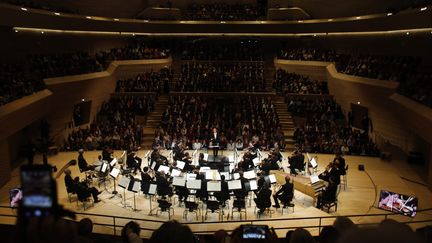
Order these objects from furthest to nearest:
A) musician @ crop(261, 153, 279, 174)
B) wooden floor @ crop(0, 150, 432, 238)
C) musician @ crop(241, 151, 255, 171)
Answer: musician @ crop(241, 151, 255, 171) → musician @ crop(261, 153, 279, 174) → wooden floor @ crop(0, 150, 432, 238)

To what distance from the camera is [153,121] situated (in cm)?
2733

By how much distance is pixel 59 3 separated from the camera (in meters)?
28.1

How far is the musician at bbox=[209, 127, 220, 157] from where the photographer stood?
2152 cm

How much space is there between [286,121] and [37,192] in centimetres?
2589

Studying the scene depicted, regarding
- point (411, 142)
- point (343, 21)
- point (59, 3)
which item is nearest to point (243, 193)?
point (411, 142)

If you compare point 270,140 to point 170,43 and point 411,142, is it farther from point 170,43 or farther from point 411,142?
point 170,43

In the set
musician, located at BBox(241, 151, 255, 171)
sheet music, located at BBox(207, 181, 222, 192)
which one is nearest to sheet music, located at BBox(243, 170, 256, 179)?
sheet music, located at BBox(207, 181, 222, 192)

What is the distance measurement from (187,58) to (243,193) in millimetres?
22637

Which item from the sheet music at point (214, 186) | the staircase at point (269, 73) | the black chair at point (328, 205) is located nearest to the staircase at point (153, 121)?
the staircase at point (269, 73)

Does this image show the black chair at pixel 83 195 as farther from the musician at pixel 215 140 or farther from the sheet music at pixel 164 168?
the musician at pixel 215 140

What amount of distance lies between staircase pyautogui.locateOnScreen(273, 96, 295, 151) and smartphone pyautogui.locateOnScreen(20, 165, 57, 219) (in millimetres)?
22739

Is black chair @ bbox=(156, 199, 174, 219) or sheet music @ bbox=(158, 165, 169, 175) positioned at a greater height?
sheet music @ bbox=(158, 165, 169, 175)

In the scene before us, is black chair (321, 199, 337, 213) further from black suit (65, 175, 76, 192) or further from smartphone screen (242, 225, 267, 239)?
smartphone screen (242, 225, 267, 239)

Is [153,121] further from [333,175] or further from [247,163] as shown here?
[333,175]
